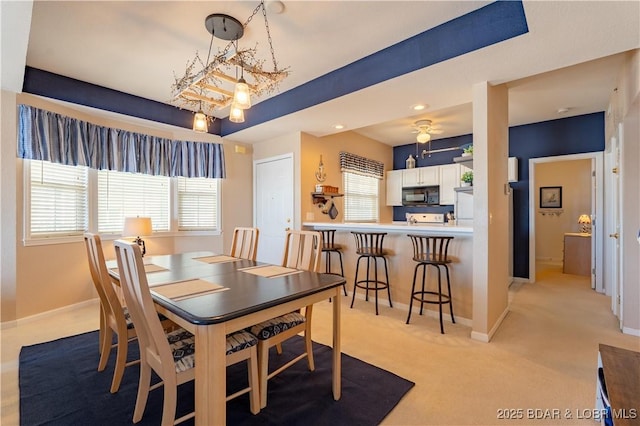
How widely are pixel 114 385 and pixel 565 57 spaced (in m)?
3.95

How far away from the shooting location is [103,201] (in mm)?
3848

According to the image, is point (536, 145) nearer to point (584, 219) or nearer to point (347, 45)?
point (584, 219)

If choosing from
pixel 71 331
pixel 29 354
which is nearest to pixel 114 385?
pixel 29 354

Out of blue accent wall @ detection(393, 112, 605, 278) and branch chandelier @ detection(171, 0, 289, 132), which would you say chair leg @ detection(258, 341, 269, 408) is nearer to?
branch chandelier @ detection(171, 0, 289, 132)

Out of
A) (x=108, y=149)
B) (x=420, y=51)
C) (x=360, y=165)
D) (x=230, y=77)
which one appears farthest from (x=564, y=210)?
(x=108, y=149)

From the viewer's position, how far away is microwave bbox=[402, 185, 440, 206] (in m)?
5.90

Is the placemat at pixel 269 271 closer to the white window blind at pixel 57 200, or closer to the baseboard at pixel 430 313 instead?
the baseboard at pixel 430 313

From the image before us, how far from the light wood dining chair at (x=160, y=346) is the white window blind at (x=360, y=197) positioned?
3.84m

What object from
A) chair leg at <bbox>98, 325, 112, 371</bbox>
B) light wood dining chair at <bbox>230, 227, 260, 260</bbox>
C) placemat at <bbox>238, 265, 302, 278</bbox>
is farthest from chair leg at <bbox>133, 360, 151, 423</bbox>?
light wood dining chair at <bbox>230, 227, 260, 260</bbox>

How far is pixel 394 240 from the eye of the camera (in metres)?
3.68

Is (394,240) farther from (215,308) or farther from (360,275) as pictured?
(215,308)

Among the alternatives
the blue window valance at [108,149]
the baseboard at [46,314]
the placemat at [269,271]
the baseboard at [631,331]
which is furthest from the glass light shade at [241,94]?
the baseboard at [631,331]

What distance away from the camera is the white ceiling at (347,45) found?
1.99 meters

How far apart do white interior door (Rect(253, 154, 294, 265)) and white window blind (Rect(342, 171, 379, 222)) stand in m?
1.18
